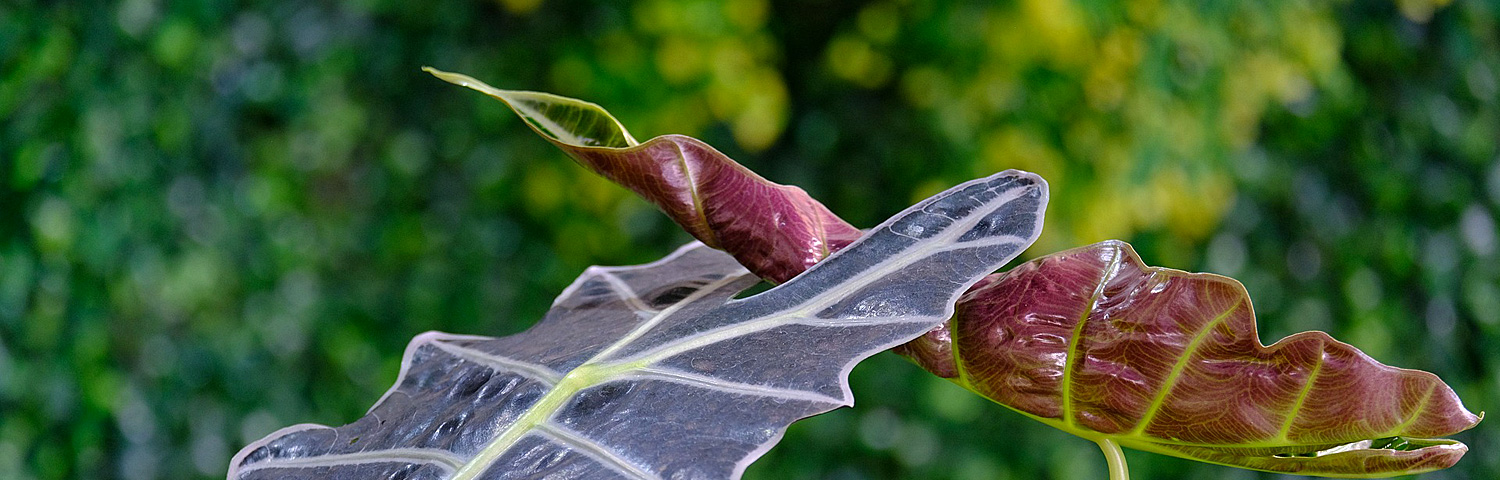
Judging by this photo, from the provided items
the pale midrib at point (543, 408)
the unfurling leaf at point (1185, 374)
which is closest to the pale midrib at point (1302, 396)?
the unfurling leaf at point (1185, 374)

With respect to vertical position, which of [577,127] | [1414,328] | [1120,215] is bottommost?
[1414,328]

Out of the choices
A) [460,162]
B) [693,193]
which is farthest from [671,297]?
[460,162]

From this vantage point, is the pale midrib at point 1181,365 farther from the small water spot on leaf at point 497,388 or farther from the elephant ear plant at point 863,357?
the small water spot on leaf at point 497,388

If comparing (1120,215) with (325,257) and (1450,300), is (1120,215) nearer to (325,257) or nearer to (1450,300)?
(1450,300)

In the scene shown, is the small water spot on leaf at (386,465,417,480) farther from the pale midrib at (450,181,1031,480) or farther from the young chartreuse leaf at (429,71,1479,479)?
the young chartreuse leaf at (429,71,1479,479)

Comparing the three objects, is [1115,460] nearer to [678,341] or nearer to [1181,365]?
[1181,365]

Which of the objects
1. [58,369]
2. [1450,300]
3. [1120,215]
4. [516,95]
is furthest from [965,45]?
[58,369]
